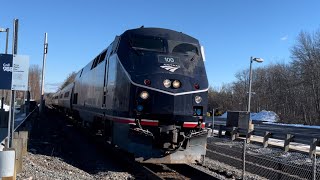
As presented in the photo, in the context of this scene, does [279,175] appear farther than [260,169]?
No

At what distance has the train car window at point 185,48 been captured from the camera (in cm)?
1220

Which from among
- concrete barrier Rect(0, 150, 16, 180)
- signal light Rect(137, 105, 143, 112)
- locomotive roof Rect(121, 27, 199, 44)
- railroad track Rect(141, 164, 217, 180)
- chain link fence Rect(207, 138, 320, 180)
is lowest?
railroad track Rect(141, 164, 217, 180)

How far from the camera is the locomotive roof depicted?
1218 centimetres

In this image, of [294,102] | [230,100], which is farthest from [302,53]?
[230,100]

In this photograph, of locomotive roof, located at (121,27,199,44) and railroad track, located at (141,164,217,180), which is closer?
railroad track, located at (141,164,217,180)

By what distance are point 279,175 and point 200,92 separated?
9.87 ft

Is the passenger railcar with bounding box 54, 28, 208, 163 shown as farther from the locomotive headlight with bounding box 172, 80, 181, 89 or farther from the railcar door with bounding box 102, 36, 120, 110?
the railcar door with bounding box 102, 36, 120, 110

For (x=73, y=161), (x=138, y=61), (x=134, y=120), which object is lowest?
(x=73, y=161)

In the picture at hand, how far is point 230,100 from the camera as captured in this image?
83.6 meters

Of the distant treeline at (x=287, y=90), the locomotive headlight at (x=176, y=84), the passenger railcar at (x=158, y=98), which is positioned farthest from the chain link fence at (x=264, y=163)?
the distant treeline at (x=287, y=90)

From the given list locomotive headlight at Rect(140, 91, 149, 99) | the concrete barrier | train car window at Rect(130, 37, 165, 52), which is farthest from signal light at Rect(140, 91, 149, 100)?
the concrete barrier

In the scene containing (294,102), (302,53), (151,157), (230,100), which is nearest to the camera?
(151,157)

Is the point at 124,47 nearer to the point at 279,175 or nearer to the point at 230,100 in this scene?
the point at 279,175

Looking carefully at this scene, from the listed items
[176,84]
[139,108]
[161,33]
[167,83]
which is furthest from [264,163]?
[161,33]
